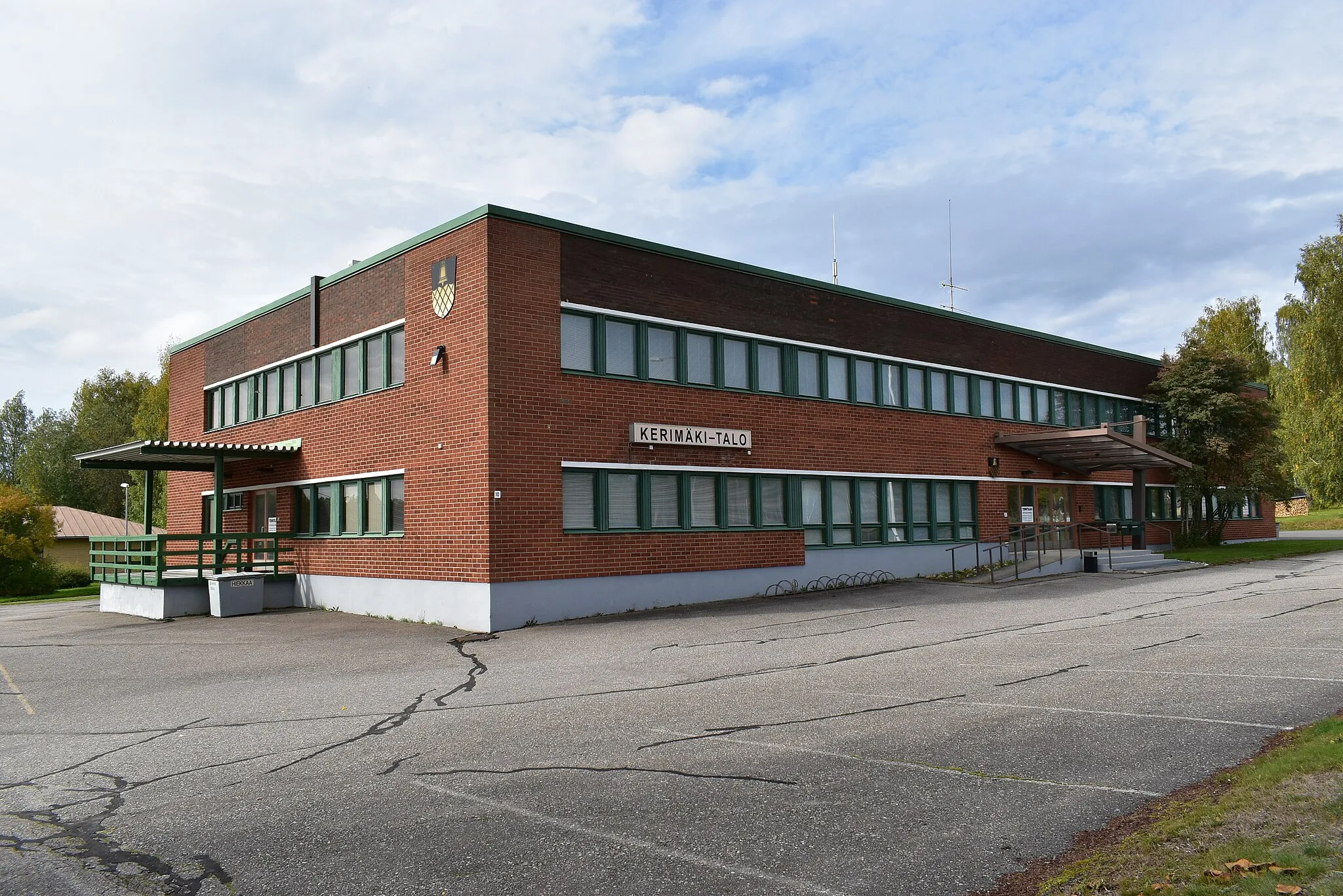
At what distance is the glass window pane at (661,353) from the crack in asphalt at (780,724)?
468 inches

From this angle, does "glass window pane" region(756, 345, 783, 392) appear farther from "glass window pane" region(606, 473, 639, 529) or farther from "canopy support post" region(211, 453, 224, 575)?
"canopy support post" region(211, 453, 224, 575)

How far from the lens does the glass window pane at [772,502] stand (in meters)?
22.9

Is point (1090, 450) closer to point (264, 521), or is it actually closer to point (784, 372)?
point (784, 372)

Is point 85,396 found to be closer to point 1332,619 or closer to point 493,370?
point 493,370

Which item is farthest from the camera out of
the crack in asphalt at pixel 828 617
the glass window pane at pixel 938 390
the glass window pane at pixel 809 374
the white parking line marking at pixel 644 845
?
the glass window pane at pixel 938 390

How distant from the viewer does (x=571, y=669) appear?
1327 cm

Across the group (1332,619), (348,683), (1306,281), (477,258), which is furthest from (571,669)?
(1306,281)

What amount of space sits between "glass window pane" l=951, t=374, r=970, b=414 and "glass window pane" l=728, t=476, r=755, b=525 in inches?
346

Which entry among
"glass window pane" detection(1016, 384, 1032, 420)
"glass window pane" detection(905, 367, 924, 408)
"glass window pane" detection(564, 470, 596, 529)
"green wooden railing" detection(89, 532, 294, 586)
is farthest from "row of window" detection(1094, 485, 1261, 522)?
"green wooden railing" detection(89, 532, 294, 586)

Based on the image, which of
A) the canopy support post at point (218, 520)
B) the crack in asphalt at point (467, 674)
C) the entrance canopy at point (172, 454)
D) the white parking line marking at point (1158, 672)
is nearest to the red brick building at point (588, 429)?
the entrance canopy at point (172, 454)

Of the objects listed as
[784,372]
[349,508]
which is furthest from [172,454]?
[784,372]

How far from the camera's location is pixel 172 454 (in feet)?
73.6

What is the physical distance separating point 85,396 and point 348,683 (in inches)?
3019

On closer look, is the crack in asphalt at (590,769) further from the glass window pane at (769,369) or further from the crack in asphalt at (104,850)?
the glass window pane at (769,369)
